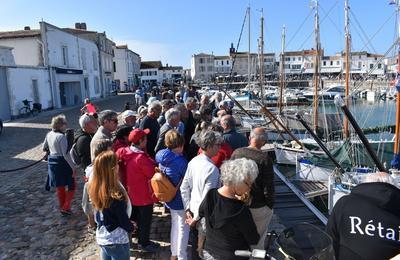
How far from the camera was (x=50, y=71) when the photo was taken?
27.4 meters

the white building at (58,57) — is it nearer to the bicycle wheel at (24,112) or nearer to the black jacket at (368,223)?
the bicycle wheel at (24,112)

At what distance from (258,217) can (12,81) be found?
21966 mm

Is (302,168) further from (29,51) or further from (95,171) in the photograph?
(29,51)

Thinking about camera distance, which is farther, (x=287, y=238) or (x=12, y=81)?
(x=12, y=81)

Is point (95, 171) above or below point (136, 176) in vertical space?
above

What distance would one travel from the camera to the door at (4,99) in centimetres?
2080

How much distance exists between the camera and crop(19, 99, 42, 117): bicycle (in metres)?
22.8

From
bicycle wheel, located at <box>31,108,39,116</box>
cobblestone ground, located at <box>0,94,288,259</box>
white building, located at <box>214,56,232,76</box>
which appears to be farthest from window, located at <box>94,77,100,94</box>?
white building, located at <box>214,56,232,76</box>

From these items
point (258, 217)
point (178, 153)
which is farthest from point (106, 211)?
point (258, 217)

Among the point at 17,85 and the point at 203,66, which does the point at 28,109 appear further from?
the point at 203,66

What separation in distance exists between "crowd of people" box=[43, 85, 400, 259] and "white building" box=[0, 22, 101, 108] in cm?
2023

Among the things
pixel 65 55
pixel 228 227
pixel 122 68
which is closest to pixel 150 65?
pixel 122 68

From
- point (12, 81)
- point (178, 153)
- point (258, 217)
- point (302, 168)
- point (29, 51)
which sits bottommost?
point (302, 168)

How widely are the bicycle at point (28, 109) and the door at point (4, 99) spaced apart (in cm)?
120
